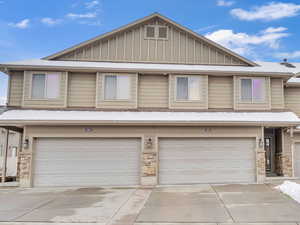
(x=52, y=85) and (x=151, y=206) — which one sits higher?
(x=52, y=85)

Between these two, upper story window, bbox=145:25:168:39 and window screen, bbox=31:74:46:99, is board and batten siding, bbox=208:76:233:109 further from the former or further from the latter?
window screen, bbox=31:74:46:99

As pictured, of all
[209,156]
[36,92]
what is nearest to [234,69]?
[209,156]

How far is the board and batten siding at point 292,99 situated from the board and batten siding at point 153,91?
6.55 metres

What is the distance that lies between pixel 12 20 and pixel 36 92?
11324 mm

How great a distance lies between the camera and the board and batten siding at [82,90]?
40.6 ft

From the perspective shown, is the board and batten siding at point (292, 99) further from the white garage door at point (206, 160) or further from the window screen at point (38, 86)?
the window screen at point (38, 86)

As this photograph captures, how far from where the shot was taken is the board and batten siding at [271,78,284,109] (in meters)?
Answer: 12.8

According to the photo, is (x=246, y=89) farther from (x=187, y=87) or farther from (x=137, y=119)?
(x=137, y=119)

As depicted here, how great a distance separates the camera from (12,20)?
20.2 meters

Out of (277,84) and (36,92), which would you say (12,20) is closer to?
(36,92)

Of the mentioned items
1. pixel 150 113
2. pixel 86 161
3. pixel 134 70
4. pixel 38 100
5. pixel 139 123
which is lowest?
pixel 86 161

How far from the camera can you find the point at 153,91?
12.7m

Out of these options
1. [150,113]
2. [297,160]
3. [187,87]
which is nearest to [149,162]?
[150,113]

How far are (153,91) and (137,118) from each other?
1.93 metres
